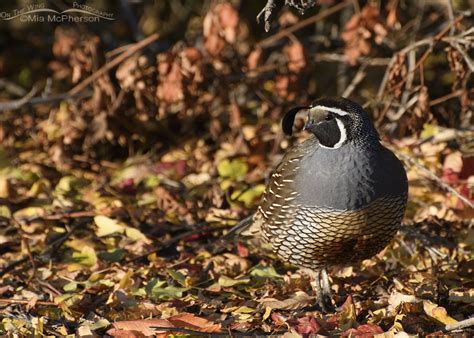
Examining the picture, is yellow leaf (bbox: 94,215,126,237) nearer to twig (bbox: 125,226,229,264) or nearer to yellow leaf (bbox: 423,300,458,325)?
twig (bbox: 125,226,229,264)

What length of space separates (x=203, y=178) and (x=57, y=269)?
1521 mm

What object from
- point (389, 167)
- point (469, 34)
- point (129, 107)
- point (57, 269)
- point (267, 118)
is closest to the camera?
point (389, 167)

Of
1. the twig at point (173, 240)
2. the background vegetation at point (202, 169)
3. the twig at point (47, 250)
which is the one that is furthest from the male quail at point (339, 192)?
the twig at point (47, 250)

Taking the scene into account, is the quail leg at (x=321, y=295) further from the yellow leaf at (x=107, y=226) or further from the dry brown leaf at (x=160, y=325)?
the yellow leaf at (x=107, y=226)

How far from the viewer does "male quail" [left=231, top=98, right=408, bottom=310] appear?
385 centimetres

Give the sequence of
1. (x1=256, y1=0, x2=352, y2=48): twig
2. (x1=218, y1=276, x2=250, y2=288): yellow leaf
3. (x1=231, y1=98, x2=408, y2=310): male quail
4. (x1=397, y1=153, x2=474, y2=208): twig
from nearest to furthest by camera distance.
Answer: (x1=231, y1=98, x2=408, y2=310): male quail → (x1=218, y1=276, x2=250, y2=288): yellow leaf → (x1=397, y1=153, x2=474, y2=208): twig → (x1=256, y1=0, x2=352, y2=48): twig

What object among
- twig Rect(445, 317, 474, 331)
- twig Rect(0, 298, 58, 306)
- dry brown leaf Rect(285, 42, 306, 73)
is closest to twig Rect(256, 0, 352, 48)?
dry brown leaf Rect(285, 42, 306, 73)

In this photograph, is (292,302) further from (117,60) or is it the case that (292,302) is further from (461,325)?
(117,60)

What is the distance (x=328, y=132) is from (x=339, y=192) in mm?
318

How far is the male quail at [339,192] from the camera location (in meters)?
3.85

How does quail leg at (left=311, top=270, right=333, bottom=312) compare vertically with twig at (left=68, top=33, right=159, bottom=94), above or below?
below

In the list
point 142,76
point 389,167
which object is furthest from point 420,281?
point 142,76

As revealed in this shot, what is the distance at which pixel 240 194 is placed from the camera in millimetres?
5652

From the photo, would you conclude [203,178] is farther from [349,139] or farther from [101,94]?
[349,139]
